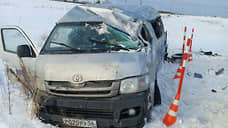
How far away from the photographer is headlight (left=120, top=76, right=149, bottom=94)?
109 inches

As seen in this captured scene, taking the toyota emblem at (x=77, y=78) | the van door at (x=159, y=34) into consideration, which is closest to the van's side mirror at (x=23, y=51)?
the toyota emblem at (x=77, y=78)

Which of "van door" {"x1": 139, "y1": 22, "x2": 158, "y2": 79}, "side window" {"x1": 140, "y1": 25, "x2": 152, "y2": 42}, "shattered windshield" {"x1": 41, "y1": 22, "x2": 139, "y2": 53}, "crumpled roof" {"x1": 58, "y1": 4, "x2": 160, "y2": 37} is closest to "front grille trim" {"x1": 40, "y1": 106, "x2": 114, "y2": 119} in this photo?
"shattered windshield" {"x1": 41, "y1": 22, "x2": 139, "y2": 53}

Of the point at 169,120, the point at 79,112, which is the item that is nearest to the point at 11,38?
the point at 79,112

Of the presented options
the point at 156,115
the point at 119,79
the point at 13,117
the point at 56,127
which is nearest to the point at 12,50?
the point at 13,117

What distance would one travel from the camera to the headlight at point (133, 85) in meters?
2.78

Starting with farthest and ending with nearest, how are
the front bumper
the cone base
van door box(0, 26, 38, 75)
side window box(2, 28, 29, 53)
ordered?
side window box(2, 28, 29, 53), van door box(0, 26, 38, 75), the cone base, the front bumper

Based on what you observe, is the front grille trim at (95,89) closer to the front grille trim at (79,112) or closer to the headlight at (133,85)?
the headlight at (133,85)

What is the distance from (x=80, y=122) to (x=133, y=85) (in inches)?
36.7

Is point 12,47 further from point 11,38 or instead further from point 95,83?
point 95,83

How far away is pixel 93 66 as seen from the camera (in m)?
2.77

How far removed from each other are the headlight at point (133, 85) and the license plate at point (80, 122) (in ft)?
1.99

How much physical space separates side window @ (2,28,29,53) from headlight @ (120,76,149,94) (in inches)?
94.8

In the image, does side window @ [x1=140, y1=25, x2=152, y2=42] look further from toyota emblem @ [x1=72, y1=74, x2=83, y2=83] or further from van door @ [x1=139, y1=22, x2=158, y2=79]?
toyota emblem @ [x1=72, y1=74, x2=83, y2=83]

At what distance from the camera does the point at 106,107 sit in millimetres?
2693
